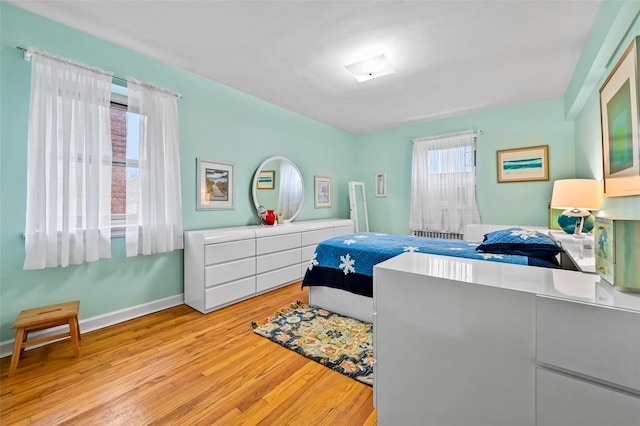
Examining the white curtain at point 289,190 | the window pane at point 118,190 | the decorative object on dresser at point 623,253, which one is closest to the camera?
the decorative object on dresser at point 623,253

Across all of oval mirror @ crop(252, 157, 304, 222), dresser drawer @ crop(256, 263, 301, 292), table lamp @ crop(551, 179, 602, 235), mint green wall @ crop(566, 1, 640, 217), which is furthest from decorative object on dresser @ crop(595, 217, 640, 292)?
oval mirror @ crop(252, 157, 304, 222)

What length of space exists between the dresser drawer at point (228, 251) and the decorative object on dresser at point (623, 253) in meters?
2.84

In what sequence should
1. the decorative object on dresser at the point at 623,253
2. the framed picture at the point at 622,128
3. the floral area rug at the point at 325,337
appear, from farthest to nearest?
the floral area rug at the point at 325,337, the framed picture at the point at 622,128, the decorative object on dresser at the point at 623,253

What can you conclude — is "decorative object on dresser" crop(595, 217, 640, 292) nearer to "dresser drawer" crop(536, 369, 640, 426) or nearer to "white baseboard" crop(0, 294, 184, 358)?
"dresser drawer" crop(536, 369, 640, 426)

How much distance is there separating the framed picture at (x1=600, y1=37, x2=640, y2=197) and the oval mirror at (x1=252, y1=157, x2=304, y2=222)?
11.0 ft

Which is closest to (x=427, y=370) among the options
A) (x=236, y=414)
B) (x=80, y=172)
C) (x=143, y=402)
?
(x=236, y=414)

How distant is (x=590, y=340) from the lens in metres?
0.85

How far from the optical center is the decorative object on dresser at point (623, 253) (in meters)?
0.90

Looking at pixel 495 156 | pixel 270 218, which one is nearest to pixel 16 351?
pixel 270 218

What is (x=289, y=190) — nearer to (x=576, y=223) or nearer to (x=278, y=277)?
(x=278, y=277)

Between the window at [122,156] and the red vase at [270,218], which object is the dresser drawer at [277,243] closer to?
the red vase at [270,218]

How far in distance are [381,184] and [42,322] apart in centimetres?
487

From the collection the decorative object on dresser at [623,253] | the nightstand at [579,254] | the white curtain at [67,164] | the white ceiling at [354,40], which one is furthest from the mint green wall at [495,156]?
the white curtain at [67,164]

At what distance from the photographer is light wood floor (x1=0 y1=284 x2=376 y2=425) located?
1460 millimetres
